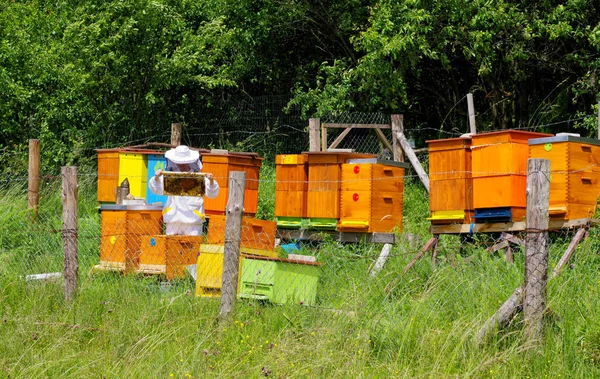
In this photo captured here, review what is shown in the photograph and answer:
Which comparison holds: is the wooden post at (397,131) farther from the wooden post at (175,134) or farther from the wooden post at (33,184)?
the wooden post at (33,184)

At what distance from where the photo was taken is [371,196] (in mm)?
9664

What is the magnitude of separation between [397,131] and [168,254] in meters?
5.34

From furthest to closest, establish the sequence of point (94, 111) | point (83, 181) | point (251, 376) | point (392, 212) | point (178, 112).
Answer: point (178, 112)
point (94, 111)
point (83, 181)
point (392, 212)
point (251, 376)

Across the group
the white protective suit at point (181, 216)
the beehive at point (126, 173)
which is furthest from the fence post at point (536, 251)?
the beehive at point (126, 173)

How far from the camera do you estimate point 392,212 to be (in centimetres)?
998

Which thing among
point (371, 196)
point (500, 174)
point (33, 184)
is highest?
point (500, 174)

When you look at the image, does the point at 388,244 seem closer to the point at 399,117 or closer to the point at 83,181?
the point at 399,117

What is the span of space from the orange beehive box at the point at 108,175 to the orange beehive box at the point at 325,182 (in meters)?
3.17

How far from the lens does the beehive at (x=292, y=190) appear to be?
10578 millimetres

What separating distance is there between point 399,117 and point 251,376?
301 inches

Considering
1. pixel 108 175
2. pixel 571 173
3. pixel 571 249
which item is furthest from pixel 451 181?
pixel 108 175

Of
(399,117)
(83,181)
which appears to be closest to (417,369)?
(399,117)

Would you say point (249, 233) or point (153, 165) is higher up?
point (153, 165)

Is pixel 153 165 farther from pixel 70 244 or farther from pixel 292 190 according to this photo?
pixel 70 244
